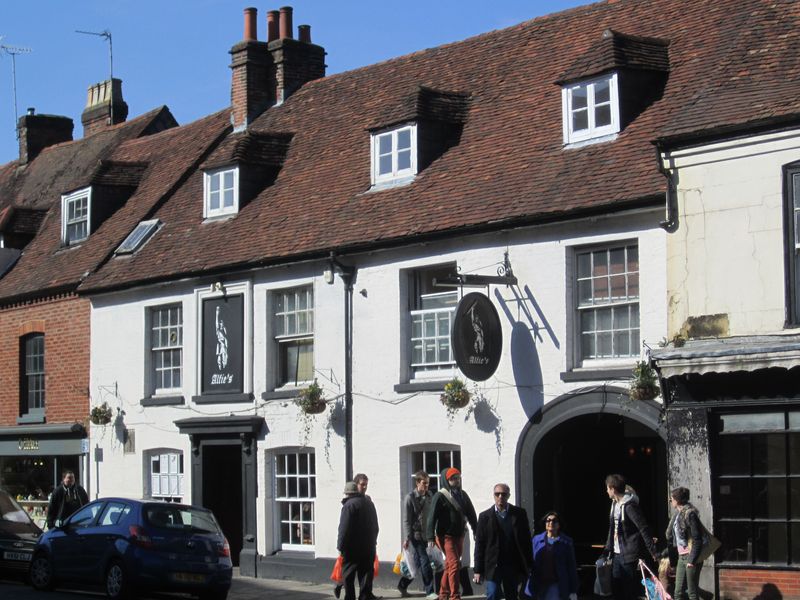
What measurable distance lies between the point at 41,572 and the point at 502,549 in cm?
818

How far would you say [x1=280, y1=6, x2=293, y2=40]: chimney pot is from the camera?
30000mm

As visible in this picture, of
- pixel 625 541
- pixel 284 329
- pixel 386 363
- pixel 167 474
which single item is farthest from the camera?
pixel 167 474

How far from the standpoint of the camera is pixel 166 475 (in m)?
26.5

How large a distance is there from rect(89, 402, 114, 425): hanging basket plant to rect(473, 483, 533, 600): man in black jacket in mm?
13020

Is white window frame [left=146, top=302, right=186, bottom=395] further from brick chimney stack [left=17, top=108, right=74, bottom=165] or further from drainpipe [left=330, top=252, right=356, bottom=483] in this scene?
brick chimney stack [left=17, top=108, right=74, bottom=165]

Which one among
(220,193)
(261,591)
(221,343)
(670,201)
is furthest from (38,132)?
(670,201)

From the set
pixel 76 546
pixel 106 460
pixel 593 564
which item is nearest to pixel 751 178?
pixel 593 564

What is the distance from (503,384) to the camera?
19.8 m

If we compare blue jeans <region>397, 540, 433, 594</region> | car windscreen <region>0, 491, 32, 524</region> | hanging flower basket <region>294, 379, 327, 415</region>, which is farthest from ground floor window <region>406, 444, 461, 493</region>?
car windscreen <region>0, 491, 32, 524</region>

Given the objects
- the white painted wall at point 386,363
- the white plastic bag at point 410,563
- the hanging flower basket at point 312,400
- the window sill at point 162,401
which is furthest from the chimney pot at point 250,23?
the white plastic bag at point 410,563

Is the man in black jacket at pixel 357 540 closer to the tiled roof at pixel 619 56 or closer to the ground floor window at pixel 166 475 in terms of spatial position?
the tiled roof at pixel 619 56

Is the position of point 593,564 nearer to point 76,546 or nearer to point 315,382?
point 315,382

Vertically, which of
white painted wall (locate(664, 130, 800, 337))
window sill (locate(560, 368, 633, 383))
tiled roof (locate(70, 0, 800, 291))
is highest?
tiled roof (locate(70, 0, 800, 291))

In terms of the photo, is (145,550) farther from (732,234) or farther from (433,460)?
(732,234)
